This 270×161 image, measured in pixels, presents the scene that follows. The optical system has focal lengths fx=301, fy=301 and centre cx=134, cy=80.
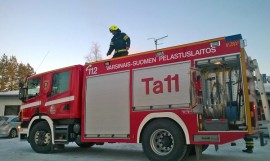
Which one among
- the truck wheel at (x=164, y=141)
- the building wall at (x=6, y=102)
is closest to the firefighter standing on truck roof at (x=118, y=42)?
the truck wheel at (x=164, y=141)

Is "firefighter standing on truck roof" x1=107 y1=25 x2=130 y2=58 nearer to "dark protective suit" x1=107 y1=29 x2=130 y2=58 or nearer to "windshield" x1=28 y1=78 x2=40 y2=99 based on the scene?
"dark protective suit" x1=107 y1=29 x2=130 y2=58

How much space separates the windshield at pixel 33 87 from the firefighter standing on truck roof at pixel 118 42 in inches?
109

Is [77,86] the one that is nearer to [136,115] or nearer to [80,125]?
[80,125]

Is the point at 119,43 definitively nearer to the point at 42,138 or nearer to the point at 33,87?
the point at 33,87

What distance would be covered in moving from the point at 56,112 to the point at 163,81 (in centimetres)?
406

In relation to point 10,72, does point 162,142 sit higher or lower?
lower

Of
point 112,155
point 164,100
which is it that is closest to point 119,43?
point 164,100

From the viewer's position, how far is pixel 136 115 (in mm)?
7961

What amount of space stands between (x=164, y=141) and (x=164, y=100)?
1004mm

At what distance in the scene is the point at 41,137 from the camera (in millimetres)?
10102

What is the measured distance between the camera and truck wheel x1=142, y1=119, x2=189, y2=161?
23.2 ft

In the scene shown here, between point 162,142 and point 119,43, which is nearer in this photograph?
point 162,142

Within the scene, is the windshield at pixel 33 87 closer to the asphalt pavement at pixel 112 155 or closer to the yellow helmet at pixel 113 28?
the asphalt pavement at pixel 112 155

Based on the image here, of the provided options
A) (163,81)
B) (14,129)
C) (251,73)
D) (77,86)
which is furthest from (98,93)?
(14,129)
